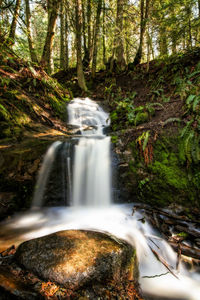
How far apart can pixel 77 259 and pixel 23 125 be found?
3979 millimetres

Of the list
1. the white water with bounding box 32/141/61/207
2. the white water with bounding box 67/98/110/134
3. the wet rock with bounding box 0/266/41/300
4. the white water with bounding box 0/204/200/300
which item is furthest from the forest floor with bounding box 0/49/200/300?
the white water with bounding box 67/98/110/134

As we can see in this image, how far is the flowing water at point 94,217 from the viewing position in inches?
89.0

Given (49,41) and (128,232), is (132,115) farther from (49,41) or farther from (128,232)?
(49,41)

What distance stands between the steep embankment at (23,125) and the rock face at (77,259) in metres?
1.65

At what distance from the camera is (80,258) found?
1828mm

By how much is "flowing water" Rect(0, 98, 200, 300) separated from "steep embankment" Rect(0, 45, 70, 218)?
0.29m

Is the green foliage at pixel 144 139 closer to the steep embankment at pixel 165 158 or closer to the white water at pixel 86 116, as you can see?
the steep embankment at pixel 165 158

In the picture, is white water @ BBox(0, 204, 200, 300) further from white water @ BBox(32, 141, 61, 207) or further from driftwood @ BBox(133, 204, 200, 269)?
white water @ BBox(32, 141, 61, 207)

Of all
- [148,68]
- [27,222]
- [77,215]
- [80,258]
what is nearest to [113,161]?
[77,215]

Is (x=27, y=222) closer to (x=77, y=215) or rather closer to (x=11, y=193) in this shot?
(x=11, y=193)

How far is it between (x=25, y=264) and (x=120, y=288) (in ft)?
3.35

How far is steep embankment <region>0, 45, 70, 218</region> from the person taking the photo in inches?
134

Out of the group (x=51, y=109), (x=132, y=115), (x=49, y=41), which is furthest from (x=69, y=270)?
(x=49, y=41)

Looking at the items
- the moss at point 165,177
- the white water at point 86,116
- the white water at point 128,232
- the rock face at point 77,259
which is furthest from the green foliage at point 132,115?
the rock face at point 77,259
